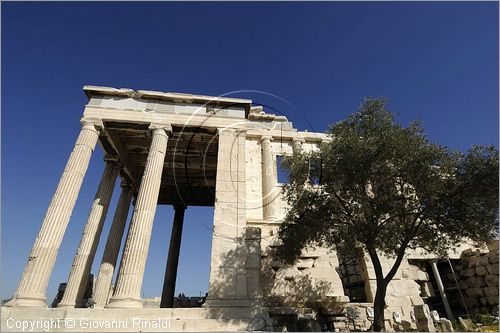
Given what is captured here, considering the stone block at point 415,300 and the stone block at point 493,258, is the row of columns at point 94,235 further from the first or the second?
the stone block at point 493,258

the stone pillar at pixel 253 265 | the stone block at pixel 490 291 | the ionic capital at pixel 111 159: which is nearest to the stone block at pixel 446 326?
the stone block at pixel 490 291

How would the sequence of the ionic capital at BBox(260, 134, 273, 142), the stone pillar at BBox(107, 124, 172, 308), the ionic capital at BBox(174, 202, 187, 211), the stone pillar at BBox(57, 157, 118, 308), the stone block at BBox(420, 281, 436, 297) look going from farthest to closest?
the ionic capital at BBox(174, 202, 187, 211), the ionic capital at BBox(260, 134, 273, 142), the stone block at BBox(420, 281, 436, 297), the stone pillar at BBox(57, 157, 118, 308), the stone pillar at BBox(107, 124, 172, 308)

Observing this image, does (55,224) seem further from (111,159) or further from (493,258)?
(493,258)

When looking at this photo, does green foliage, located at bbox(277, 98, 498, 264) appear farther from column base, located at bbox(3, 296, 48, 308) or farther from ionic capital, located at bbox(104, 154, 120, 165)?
ionic capital, located at bbox(104, 154, 120, 165)

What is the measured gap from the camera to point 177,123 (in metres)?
16.0

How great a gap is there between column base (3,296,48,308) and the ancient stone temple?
0.12 ft

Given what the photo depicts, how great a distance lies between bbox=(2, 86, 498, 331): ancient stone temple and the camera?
11.3 m

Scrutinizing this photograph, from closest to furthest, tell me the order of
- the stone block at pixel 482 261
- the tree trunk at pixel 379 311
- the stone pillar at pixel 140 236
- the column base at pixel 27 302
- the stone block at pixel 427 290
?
the tree trunk at pixel 379 311 < the column base at pixel 27 302 < the stone pillar at pixel 140 236 < the stone block at pixel 482 261 < the stone block at pixel 427 290

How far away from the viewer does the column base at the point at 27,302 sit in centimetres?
1100

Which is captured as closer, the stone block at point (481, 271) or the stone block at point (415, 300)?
the stone block at point (415, 300)

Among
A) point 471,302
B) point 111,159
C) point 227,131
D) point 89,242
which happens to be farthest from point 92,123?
point 471,302

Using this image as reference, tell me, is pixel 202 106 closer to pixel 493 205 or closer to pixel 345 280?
pixel 493 205

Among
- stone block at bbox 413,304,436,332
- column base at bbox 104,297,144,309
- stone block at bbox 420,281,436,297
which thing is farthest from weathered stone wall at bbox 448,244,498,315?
column base at bbox 104,297,144,309

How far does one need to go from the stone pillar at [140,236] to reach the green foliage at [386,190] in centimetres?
618
